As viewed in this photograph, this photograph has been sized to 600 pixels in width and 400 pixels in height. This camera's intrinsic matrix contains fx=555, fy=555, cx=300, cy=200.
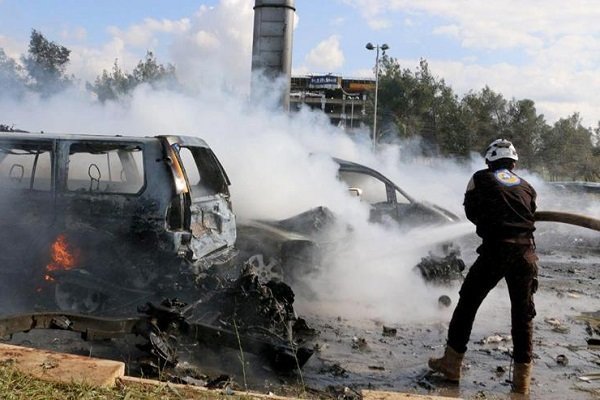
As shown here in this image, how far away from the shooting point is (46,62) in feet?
64.6

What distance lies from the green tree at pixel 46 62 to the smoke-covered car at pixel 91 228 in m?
10.4

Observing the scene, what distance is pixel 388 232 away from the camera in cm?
862

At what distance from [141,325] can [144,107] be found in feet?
20.9

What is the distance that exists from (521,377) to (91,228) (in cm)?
386

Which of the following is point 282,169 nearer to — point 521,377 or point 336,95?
point 521,377

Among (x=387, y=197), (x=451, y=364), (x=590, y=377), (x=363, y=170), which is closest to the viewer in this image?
(x=451, y=364)

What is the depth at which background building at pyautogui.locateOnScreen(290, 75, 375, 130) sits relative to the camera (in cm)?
2288

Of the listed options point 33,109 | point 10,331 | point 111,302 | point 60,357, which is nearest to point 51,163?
point 111,302

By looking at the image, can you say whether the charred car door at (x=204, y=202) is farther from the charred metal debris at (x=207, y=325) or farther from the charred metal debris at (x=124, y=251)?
the charred metal debris at (x=207, y=325)

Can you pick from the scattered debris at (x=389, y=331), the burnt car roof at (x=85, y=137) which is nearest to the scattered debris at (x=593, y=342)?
the scattered debris at (x=389, y=331)

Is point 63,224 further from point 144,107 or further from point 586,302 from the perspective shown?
point 586,302

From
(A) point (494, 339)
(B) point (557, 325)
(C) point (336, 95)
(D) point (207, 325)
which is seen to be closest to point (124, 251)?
(D) point (207, 325)

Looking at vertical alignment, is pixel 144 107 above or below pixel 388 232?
above

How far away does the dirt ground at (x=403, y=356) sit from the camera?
442 cm
